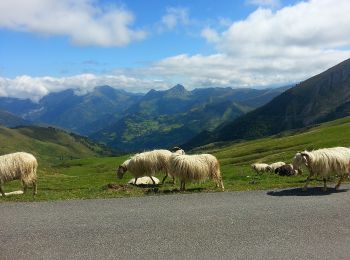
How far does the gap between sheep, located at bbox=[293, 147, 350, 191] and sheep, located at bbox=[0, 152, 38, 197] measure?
732 inches

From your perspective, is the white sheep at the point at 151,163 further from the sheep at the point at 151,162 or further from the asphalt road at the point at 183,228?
the asphalt road at the point at 183,228

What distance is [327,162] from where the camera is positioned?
25359 mm

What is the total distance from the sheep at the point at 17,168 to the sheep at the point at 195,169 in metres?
10.0

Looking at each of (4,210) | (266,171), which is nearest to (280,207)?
(4,210)

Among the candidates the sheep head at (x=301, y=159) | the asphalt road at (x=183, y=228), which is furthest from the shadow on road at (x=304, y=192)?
the sheep head at (x=301, y=159)

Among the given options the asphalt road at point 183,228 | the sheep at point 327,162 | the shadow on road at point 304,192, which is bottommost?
the asphalt road at point 183,228

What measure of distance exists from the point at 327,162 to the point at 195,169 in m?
8.46

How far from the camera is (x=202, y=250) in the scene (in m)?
15.1

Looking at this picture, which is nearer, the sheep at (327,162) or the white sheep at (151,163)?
the sheep at (327,162)

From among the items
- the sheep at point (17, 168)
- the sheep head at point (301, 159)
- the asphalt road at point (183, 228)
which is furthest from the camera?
the sheep at point (17, 168)

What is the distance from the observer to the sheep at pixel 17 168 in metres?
28.0

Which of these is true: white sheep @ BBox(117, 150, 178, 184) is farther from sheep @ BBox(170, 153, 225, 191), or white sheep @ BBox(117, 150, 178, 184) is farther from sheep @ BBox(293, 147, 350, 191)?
sheep @ BBox(293, 147, 350, 191)

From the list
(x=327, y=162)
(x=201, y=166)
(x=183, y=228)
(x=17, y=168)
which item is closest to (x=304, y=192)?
(x=327, y=162)

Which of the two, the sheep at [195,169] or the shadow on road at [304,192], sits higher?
the sheep at [195,169]
